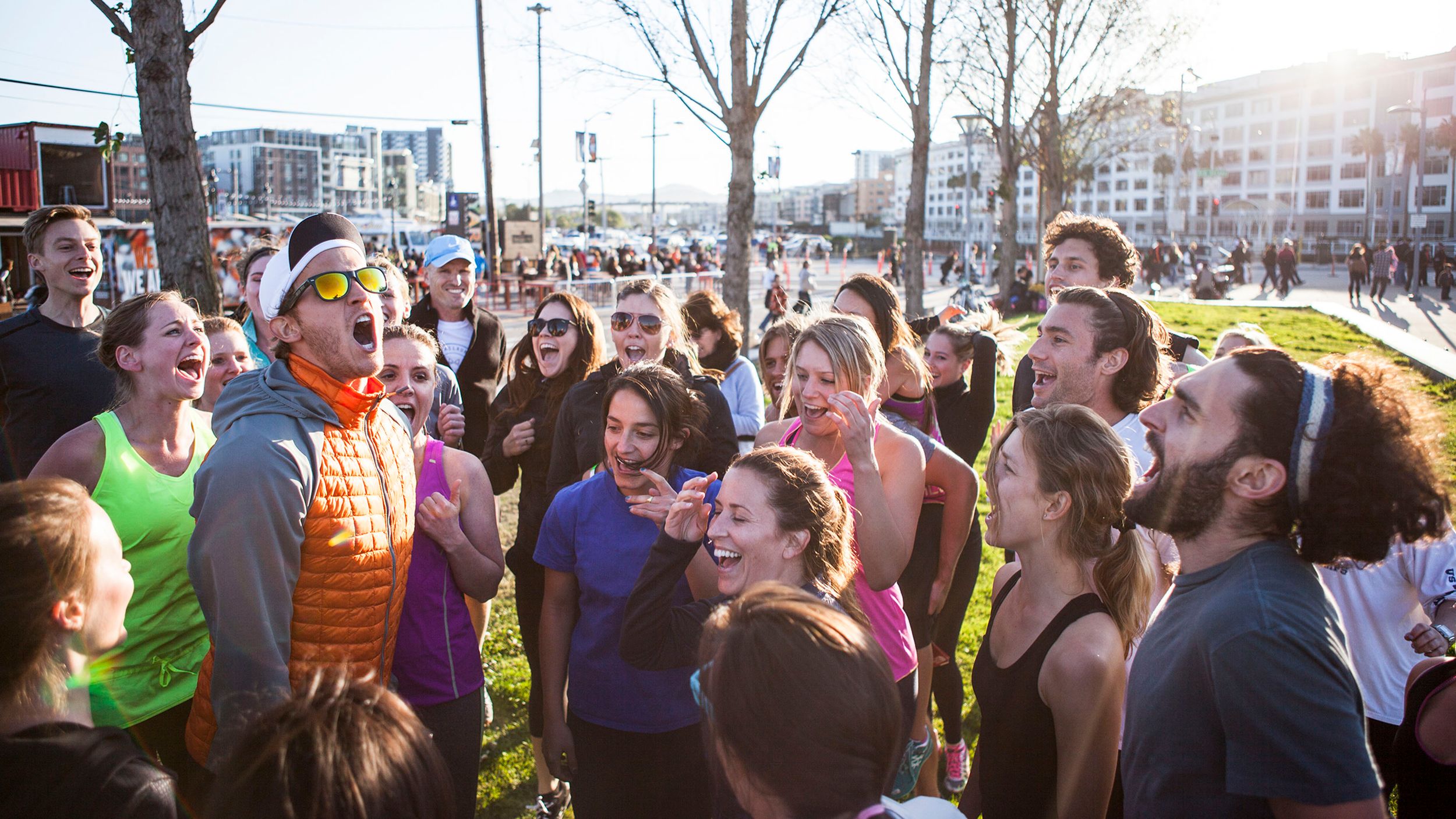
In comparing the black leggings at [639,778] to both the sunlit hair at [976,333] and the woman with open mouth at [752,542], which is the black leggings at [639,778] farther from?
the sunlit hair at [976,333]

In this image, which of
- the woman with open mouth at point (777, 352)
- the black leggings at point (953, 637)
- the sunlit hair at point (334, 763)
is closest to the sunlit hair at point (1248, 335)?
the black leggings at point (953, 637)

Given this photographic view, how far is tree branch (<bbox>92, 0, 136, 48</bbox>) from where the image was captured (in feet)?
16.5

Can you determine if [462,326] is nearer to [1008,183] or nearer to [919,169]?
[919,169]

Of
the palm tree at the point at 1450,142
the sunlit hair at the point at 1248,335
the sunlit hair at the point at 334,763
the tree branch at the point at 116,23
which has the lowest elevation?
the sunlit hair at the point at 334,763

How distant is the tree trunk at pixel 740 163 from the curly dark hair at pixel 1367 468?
9192mm

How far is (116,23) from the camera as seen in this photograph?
5078 mm

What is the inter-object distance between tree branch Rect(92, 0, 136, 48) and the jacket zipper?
407 centimetres

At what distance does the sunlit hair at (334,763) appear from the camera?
1.44 metres

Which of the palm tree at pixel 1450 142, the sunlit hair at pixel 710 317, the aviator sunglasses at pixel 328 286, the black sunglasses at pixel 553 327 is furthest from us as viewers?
the palm tree at pixel 1450 142

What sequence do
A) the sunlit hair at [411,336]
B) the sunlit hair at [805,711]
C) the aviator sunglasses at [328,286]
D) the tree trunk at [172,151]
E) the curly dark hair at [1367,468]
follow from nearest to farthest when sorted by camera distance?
the sunlit hair at [805,711] < the curly dark hair at [1367,468] < the aviator sunglasses at [328,286] < the sunlit hair at [411,336] < the tree trunk at [172,151]

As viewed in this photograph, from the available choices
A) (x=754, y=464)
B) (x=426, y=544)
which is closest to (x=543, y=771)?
(x=426, y=544)

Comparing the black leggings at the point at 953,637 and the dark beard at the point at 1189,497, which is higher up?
the dark beard at the point at 1189,497

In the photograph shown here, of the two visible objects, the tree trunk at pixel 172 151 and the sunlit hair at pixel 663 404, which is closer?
the sunlit hair at pixel 663 404

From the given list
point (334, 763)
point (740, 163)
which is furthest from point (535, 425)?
point (740, 163)
